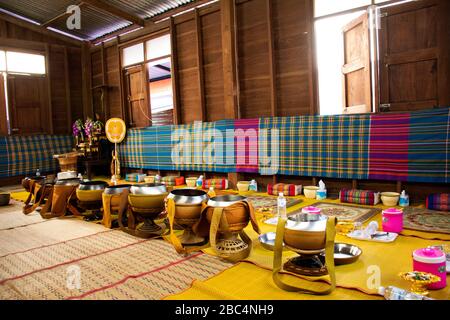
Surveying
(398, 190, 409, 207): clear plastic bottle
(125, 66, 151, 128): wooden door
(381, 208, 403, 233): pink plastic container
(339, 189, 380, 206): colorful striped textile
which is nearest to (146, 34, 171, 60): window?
(125, 66, 151, 128): wooden door

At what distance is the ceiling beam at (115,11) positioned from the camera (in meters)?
6.82

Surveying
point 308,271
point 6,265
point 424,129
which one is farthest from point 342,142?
point 6,265

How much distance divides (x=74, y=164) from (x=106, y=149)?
85 cm

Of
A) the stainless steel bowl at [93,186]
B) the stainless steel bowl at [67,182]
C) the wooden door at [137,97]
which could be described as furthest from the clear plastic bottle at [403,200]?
the wooden door at [137,97]

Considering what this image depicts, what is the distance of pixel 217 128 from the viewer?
5.91 meters

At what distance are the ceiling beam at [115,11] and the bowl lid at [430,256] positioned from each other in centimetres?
698

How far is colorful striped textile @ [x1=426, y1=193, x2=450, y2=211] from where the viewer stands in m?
3.59

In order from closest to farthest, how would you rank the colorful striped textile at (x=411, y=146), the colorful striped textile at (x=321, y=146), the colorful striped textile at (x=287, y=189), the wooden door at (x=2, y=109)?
1. the colorful striped textile at (x=411, y=146)
2. the colorful striped textile at (x=321, y=146)
3. the colorful striped textile at (x=287, y=189)
4. the wooden door at (x=2, y=109)

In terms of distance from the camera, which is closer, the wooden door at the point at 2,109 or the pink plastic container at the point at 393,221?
the pink plastic container at the point at 393,221

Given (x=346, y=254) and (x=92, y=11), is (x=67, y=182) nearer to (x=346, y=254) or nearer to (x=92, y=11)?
(x=346, y=254)

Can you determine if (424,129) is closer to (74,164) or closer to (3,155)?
(74,164)

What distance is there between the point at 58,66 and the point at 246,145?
5785mm

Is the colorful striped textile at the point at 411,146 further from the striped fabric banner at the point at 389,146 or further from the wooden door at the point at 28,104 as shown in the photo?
the wooden door at the point at 28,104

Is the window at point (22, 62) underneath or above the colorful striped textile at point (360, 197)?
above
